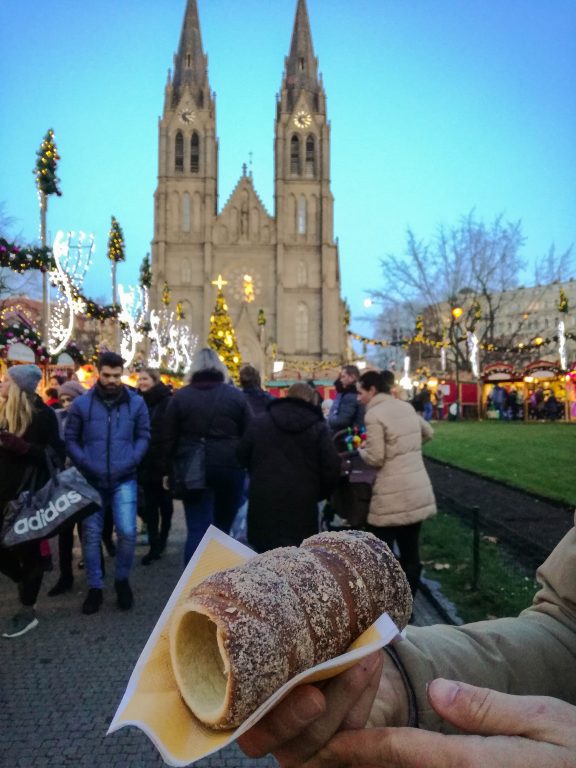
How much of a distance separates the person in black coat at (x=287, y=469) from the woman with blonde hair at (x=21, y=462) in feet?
5.41

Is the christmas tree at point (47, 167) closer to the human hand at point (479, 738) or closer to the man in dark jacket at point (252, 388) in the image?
the man in dark jacket at point (252, 388)

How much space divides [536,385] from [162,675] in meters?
27.7

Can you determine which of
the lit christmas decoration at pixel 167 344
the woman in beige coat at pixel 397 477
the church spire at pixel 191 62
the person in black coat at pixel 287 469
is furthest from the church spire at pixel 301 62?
the person in black coat at pixel 287 469

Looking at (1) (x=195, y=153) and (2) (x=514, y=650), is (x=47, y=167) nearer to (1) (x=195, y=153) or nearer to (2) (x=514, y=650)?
(2) (x=514, y=650)

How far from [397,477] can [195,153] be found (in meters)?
63.7

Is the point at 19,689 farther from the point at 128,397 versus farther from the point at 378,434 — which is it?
the point at 378,434

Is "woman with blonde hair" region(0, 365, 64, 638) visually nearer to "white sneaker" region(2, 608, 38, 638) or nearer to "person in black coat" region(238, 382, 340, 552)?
"white sneaker" region(2, 608, 38, 638)

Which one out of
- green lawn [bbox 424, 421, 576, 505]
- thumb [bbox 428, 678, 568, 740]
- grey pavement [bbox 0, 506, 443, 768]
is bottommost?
grey pavement [bbox 0, 506, 443, 768]

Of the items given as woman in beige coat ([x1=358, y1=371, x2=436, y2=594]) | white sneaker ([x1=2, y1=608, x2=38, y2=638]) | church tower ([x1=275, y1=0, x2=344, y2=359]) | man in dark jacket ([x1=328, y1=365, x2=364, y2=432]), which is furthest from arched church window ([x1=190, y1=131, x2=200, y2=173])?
white sneaker ([x1=2, y1=608, x2=38, y2=638])

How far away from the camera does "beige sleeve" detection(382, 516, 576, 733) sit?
3.53 ft

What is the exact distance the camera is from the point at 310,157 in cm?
6328

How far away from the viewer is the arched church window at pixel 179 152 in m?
61.8

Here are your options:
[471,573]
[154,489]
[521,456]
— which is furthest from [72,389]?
[521,456]

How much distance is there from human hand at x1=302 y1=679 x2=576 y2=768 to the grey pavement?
2.32 m
